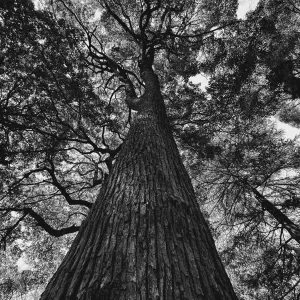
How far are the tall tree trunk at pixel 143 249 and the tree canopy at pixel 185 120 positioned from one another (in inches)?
159

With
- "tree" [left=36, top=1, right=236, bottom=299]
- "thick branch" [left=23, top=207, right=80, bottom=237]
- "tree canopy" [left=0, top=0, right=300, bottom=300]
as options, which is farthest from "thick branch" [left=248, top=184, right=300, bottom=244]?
"thick branch" [left=23, top=207, right=80, bottom=237]

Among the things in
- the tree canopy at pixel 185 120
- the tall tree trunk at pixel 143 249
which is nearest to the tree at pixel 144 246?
the tall tree trunk at pixel 143 249

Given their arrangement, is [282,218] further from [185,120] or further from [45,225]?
Result: [45,225]

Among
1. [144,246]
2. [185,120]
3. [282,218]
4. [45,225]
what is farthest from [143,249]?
[185,120]

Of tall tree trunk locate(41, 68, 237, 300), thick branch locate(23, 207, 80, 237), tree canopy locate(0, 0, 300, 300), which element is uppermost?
tree canopy locate(0, 0, 300, 300)

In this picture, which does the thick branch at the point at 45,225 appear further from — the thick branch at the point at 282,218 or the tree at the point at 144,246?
the thick branch at the point at 282,218

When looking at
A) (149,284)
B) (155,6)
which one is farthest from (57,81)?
(149,284)

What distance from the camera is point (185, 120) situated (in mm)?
7926

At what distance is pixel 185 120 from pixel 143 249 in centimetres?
716

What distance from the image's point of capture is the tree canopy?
529cm

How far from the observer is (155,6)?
26.6 ft

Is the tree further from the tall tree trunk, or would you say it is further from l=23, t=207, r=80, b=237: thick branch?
l=23, t=207, r=80, b=237: thick branch

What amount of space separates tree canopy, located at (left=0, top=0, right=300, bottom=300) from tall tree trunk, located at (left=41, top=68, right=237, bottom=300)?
4.03 meters

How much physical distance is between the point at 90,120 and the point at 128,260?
22.6 feet
